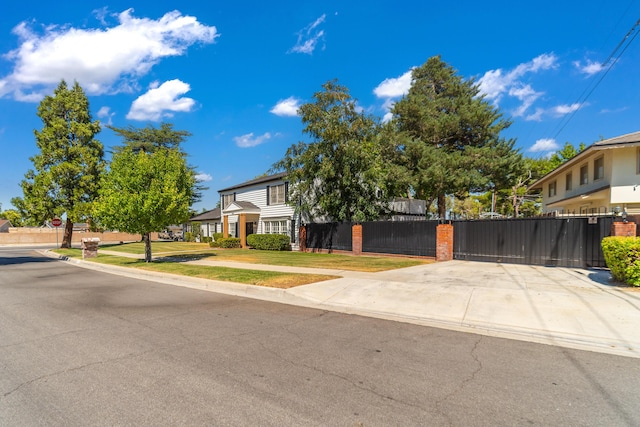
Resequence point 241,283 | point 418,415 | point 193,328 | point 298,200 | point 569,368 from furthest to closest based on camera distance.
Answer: point 298,200, point 241,283, point 193,328, point 569,368, point 418,415

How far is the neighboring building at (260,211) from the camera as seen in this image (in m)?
27.2

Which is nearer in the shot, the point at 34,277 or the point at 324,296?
the point at 324,296

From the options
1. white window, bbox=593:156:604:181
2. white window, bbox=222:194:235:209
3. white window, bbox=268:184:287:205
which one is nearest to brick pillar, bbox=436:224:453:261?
white window, bbox=593:156:604:181

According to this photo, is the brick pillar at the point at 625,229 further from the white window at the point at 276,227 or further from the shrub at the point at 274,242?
the white window at the point at 276,227

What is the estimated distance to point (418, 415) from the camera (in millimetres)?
3387

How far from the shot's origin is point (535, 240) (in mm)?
14047

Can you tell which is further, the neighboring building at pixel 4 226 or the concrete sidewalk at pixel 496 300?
the neighboring building at pixel 4 226

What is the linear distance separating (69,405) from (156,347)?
1769 millimetres

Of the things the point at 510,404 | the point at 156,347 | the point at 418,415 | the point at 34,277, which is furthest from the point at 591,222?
the point at 34,277

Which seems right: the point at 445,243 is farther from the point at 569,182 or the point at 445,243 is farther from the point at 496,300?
A: the point at 569,182

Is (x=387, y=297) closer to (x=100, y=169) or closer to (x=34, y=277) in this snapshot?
(x=34, y=277)

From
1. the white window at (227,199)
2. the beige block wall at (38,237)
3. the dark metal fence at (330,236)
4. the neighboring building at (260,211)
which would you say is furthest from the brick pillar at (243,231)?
the beige block wall at (38,237)

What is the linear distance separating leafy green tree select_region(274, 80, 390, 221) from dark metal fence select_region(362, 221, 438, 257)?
7.04ft

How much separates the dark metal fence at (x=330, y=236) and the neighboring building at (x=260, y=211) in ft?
8.06
